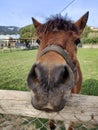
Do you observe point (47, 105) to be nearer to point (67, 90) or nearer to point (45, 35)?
point (67, 90)

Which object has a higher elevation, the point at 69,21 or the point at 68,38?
the point at 69,21

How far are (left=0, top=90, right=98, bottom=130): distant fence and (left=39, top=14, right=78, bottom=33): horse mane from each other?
1034 mm

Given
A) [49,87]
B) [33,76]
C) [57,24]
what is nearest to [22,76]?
[57,24]

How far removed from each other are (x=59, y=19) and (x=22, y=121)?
99.1 inches

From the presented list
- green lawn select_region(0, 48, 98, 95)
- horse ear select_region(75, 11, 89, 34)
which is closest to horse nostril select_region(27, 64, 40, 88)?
horse ear select_region(75, 11, 89, 34)

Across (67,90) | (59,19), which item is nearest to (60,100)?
(67,90)

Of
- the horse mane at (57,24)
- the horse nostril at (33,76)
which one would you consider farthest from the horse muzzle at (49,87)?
the horse mane at (57,24)

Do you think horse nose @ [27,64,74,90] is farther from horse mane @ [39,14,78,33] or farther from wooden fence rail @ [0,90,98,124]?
horse mane @ [39,14,78,33]

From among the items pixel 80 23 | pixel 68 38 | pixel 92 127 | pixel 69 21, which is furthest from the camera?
pixel 92 127

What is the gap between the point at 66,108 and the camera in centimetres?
173

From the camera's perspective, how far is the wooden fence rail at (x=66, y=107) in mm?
1658

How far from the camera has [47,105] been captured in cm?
165

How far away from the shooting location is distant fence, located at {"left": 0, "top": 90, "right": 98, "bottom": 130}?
5.44 feet

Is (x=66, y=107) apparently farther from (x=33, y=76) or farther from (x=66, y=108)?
(x=33, y=76)
